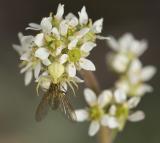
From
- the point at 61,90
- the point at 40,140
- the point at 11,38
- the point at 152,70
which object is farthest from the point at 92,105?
the point at 11,38

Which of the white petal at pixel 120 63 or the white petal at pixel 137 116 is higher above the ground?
the white petal at pixel 120 63

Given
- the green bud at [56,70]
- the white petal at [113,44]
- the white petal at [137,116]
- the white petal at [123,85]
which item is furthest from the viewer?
the white petal at [113,44]

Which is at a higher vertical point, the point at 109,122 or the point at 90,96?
the point at 90,96

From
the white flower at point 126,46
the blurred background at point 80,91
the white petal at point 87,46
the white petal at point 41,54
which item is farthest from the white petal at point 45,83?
the blurred background at point 80,91

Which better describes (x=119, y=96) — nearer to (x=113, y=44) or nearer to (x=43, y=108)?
(x=43, y=108)

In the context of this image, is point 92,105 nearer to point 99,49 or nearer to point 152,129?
point 152,129

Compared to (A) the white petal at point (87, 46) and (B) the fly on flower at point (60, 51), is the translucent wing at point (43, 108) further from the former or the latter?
(A) the white petal at point (87, 46)

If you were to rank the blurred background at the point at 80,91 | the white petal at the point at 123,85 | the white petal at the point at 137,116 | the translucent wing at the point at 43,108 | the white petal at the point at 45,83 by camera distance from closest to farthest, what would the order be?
the white petal at the point at 45,83
the translucent wing at the point at 43,108
the white petal at the point at 137,116
the white petal at the point at 123,85
the blurred background at the point at 80,91

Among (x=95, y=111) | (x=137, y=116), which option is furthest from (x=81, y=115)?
(x=137, y=116)
